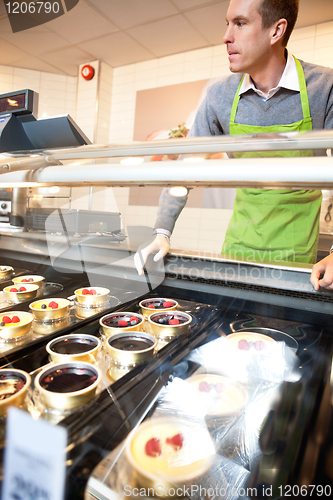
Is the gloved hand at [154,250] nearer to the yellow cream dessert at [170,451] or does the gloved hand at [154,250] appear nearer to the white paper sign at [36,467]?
the yellow cream dessert at [170,451]

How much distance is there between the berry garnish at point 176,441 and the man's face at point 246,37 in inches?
54.6

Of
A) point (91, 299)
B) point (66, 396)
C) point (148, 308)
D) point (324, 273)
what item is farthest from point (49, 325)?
point (324, 273)

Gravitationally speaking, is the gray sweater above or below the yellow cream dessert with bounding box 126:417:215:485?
above

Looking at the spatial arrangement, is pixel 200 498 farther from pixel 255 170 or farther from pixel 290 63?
pixel 290 63

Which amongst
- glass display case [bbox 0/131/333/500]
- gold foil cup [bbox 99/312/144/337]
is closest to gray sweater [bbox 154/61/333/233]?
glass display case [bbox 0/131/333/500]

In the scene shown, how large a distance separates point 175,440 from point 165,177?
53cm

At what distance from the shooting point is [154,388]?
0.63 metres

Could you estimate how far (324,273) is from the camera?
0.95 m

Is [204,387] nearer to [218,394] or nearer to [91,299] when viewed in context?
[218,394]

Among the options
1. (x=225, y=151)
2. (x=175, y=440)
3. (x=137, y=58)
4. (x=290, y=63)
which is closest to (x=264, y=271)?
(x=225, y=151)

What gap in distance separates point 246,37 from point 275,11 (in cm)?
16

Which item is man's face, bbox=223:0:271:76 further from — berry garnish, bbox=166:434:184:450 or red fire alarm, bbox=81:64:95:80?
red fire alarm, bbox=81:64:95:80

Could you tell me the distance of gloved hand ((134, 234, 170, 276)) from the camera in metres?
1.20

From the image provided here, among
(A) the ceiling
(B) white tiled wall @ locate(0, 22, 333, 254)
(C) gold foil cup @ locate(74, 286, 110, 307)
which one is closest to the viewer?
(C) gold foil cup @ locate(74, 286, 110, 307)
